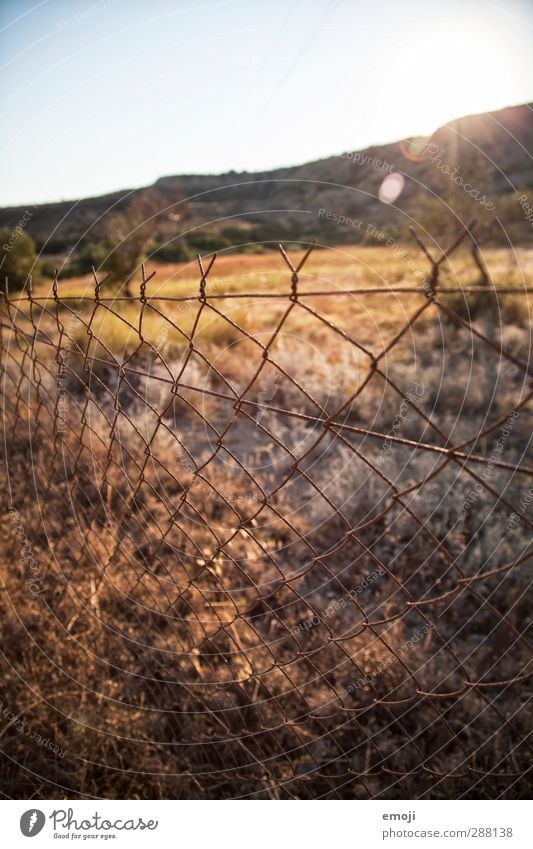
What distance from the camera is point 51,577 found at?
1981 mm

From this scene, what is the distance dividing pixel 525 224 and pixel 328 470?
8532mm
